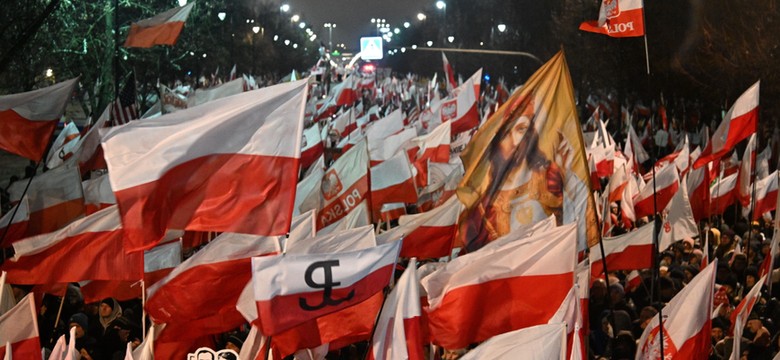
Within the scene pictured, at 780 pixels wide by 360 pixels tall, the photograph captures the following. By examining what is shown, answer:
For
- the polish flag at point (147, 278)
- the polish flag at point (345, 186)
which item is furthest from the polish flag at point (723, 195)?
the polish flag at point (147, 278)

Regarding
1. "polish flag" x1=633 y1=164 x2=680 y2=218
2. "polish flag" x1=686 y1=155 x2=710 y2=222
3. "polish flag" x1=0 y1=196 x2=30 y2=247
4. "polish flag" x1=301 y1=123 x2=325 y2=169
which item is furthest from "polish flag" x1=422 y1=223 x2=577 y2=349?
"polish flag" x1=301 y1=123 x2=325 y2=169

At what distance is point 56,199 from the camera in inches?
556

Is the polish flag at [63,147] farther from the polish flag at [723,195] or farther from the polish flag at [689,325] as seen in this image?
the polish flag at [689,325]

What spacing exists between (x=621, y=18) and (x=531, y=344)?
5.17 metres

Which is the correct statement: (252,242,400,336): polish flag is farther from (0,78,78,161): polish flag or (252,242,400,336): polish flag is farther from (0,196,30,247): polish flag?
(0,196,30,247): polish flag

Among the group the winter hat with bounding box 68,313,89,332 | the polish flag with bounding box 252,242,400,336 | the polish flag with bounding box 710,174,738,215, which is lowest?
the polish flag with bounding box 710,174,738,215

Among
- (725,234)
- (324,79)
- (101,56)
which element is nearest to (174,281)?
(725,234)

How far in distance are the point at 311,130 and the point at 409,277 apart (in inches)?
536

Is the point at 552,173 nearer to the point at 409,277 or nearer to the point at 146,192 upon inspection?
the point at 409,277

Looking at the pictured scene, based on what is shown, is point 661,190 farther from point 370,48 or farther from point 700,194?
point 370,48

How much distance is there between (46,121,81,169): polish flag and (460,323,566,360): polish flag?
47.6ft

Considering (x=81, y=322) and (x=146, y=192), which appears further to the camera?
(x=81, y=322)

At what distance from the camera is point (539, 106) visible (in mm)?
10680

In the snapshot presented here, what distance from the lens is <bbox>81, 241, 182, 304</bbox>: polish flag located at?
A: 11617 mm
